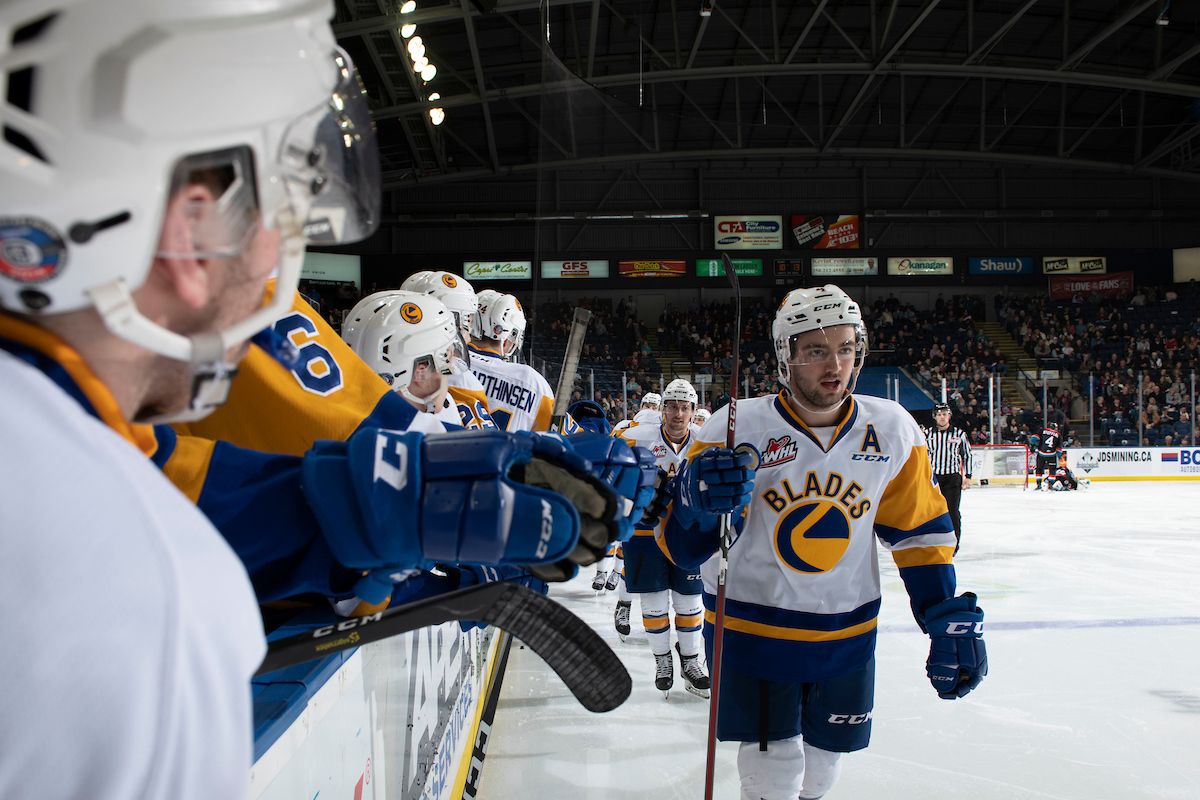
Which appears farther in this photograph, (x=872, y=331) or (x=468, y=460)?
(x=872, y=331)

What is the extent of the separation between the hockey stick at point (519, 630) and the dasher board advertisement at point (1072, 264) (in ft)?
76.0

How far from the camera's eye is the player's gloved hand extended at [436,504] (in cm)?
79

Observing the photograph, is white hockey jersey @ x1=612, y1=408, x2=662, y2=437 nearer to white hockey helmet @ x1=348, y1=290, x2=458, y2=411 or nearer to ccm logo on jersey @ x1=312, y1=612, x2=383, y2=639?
white hockey helmet @ x1=348, y1=290, x2=458, y2=411

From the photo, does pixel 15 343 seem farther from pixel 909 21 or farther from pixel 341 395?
pixel 909 21

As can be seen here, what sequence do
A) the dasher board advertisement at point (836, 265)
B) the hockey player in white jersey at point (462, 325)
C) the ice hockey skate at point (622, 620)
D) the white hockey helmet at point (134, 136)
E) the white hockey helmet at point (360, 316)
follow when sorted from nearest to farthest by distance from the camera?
the white hockey helmet at point (134, 136), the white hockey helmet at point (360, 316), the hockey player in white jersey at point (462, 325), the ice hockey skate at point (622, 620), the dasher board advertisement at point (836, 265)

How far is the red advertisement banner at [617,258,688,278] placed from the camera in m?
20.3

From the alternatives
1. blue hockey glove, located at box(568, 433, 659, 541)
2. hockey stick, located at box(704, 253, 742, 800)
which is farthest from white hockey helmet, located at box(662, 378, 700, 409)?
blue hockey glove, located at box(568, 433, 659, 541)

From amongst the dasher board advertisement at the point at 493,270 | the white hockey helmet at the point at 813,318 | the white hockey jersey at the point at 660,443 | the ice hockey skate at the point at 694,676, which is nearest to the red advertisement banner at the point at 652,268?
the dasher board advertisement at the point at 493,270

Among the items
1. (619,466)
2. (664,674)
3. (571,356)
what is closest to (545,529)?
(619,466)

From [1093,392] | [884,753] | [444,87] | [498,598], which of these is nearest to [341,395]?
[498,598]

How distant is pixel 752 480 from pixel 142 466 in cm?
162

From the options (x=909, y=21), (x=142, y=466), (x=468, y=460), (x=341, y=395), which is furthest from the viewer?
(x=909, y=21)

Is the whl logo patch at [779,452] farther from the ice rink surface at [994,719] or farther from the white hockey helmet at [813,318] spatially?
the ice rink surface at [994,719]

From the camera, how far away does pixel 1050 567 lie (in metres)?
5.99
